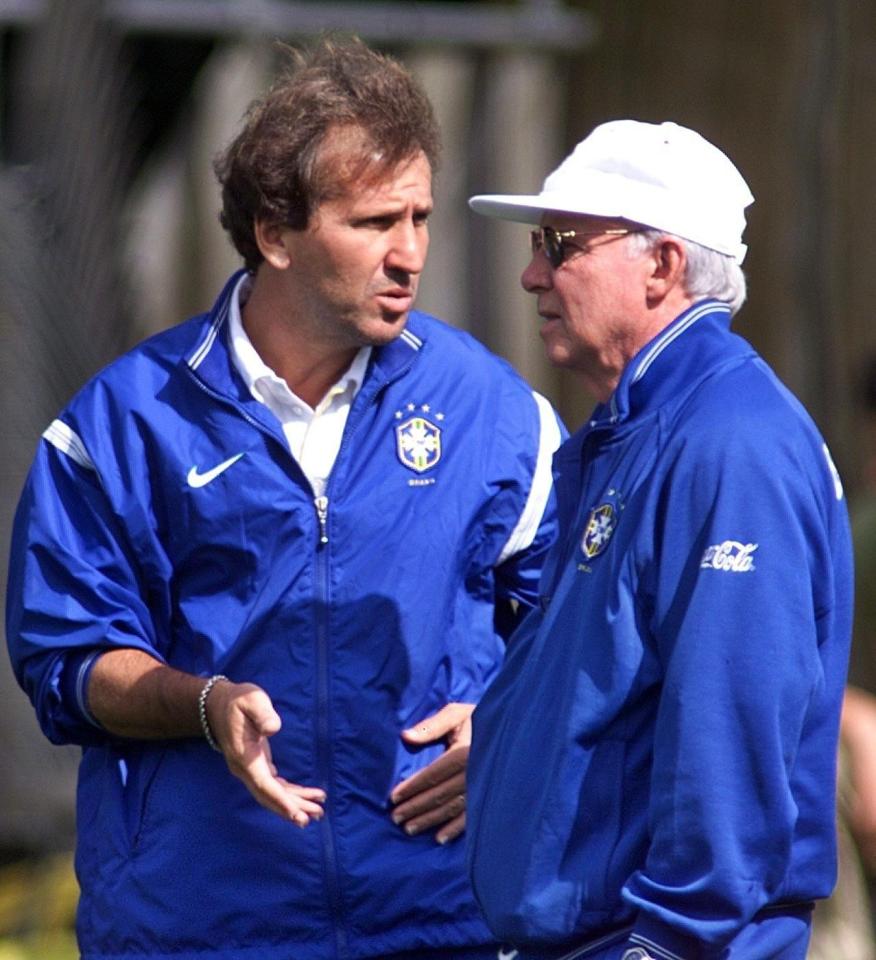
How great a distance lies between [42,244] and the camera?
5.23m

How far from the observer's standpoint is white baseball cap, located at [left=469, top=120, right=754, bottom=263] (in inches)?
102

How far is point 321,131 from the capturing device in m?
2.98

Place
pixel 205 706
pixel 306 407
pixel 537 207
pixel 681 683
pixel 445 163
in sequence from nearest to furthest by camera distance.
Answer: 1. pixel 681 683
2. pixel 537 207
3. pixel 205 706
4. pixel 306 407
5. pixel 445 163

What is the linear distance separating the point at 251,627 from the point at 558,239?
73 centimetres

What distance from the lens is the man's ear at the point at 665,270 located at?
260cm

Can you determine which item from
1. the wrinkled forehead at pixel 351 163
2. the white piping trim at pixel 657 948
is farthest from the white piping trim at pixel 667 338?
the white piping trim at pixel 657 948

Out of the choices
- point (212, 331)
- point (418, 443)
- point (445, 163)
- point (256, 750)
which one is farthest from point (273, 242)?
point (445, 163)

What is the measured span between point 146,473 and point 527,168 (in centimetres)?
370

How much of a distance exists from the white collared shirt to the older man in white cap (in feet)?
1.38

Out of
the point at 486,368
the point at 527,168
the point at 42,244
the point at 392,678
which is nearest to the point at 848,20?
the point at 527,168

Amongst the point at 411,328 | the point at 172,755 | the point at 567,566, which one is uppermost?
the point at 411,328

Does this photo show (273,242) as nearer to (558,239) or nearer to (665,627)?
(558,239)

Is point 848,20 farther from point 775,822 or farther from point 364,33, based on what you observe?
point 775,822

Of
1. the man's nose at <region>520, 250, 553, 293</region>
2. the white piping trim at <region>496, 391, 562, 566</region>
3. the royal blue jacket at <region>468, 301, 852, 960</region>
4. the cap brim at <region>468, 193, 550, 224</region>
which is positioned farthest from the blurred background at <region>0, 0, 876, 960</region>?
the royal blue jacket at <region>468, 301, 852, 960</region>
